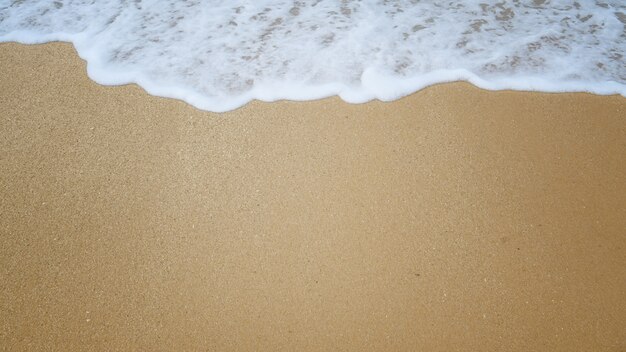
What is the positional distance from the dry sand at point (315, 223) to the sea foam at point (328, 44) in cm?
16

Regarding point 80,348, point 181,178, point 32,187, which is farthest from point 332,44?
point 80,348

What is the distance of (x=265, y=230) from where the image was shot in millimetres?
1965

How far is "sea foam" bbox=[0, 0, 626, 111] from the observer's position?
256 cm

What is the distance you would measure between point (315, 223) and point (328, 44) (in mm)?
1442

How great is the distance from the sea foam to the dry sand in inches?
6.5

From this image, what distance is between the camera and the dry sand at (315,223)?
171cm

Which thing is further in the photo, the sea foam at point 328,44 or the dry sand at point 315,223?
the sea foam at point 328,44

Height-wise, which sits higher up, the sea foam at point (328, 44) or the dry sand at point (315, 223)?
the sea foam at point (328, 44)

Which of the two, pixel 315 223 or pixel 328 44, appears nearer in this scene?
pixel 315 223

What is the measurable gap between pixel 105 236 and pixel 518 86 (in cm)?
248

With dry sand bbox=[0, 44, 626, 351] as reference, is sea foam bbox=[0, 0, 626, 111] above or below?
above

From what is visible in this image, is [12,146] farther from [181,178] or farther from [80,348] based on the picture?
[80,348]

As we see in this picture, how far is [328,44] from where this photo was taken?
9.32 feet

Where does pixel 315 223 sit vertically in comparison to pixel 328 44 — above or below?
below
